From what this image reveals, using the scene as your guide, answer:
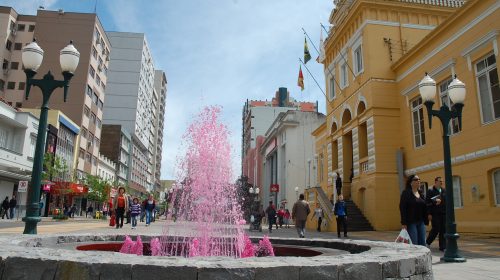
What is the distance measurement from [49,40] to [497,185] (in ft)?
→ 170

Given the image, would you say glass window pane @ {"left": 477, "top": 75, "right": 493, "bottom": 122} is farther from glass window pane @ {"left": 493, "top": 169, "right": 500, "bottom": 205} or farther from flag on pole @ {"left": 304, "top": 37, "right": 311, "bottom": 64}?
flag on pole @ {"left": 304, "top": 37, "right": 311, "bottom": 64}

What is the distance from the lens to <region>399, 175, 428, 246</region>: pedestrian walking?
7571 millimetres

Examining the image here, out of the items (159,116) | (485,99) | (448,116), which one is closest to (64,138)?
(485,99)

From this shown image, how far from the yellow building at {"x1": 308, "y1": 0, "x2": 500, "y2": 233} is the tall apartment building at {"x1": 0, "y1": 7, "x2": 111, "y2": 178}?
1260 inches

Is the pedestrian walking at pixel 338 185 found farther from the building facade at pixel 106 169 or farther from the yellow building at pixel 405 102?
the building facade at pixel 106 169

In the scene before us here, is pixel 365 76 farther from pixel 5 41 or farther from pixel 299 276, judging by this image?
pixel 5 41

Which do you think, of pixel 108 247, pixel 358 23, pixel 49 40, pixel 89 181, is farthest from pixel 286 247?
pixel 49 40

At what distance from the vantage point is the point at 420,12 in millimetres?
23641

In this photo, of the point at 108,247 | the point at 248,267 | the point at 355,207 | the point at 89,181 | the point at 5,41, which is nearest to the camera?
the point at 248,267

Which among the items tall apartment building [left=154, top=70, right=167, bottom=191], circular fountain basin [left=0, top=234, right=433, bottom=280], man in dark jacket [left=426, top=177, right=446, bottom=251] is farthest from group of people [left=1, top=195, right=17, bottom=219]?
tall apartment building [left=154, top=70, right=167, bottom=191]

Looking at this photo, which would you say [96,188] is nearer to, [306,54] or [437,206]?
[306,54]

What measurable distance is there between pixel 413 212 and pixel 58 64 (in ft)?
164

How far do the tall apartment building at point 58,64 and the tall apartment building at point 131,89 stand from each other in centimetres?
1901

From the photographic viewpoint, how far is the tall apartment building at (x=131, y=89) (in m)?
72.4
